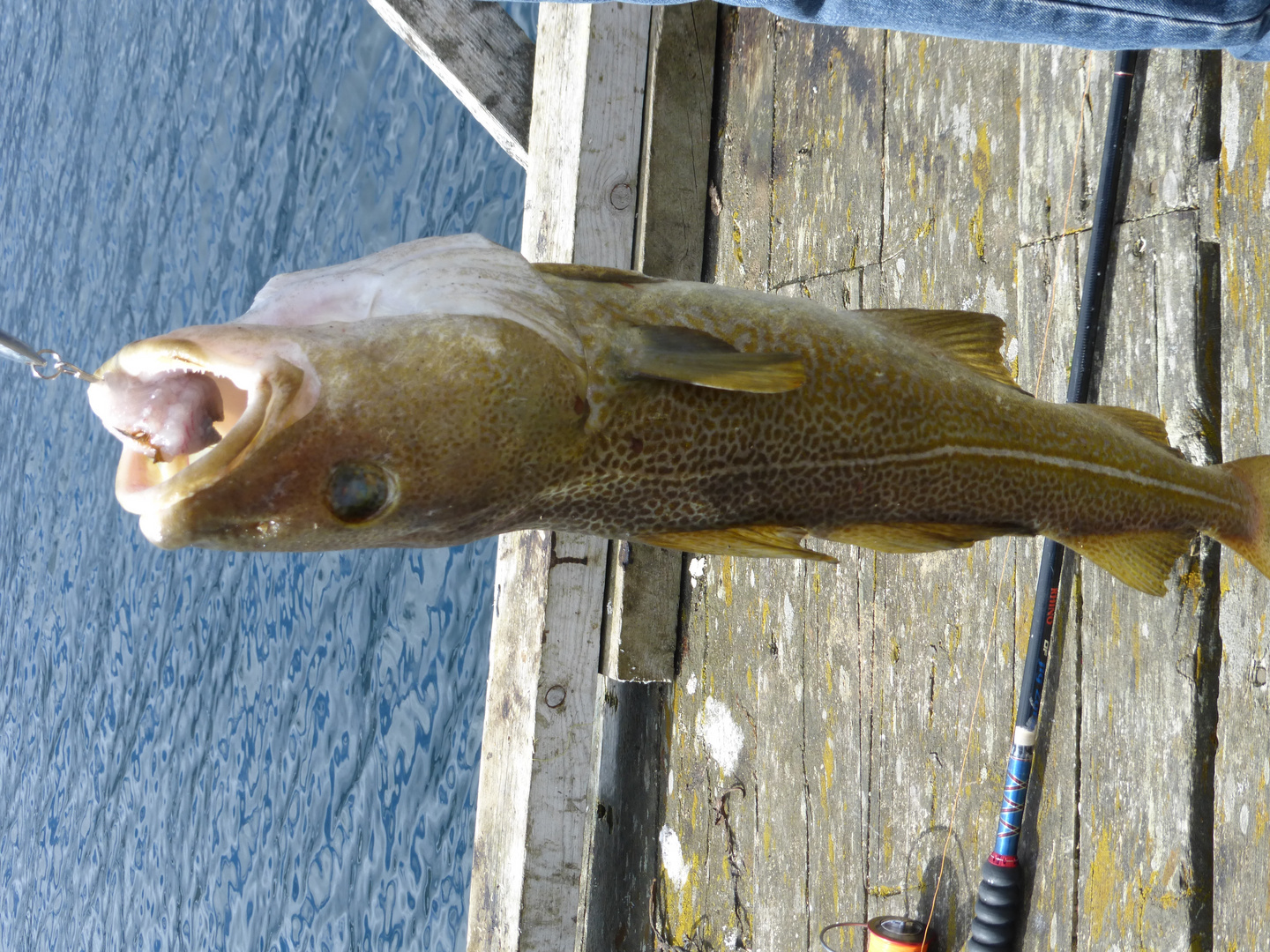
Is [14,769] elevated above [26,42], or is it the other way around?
[26,42]

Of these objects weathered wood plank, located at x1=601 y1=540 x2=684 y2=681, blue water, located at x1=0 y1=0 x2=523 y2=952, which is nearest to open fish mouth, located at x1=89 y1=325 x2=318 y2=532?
weathered wood plank, located at x1=601 y1=540 x2=684 y2=681

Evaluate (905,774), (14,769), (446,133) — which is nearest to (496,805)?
(905,774)

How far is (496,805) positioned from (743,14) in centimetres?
338

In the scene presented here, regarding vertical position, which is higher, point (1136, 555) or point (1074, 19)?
point (1074, 19)

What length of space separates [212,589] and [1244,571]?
346 inches

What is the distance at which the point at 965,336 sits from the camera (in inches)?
75.0

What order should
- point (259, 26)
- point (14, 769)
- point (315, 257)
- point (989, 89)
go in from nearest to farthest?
point (989, 89) → point (315, 257) → point (259, 26) → point (14, 769)

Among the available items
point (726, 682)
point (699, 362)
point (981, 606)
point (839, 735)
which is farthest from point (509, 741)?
point (699, 362)

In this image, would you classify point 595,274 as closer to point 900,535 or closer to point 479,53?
point 900,535

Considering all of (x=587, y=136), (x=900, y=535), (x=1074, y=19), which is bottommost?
(x=900, y=535)

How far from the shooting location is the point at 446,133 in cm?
848

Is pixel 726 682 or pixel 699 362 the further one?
pixel 726 682

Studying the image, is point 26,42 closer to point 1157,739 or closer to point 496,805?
point 496,805

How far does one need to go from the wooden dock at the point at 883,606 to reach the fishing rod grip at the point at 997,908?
Answer: 0.07m
